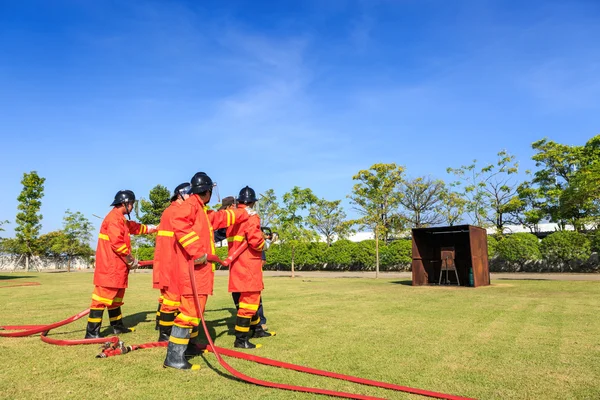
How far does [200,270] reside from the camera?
5031mm

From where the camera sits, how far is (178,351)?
466 cm

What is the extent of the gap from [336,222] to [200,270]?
46.2m

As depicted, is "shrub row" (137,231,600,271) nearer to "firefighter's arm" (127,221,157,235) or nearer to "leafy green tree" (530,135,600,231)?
"leafy green tree" (530,135,600,231)

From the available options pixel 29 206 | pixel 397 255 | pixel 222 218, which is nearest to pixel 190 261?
pixel 222 218

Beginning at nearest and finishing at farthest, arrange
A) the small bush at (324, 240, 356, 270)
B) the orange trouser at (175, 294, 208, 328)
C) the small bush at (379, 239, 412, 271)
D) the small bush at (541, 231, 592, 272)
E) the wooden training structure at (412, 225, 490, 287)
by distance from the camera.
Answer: the orange trouser at (175, 294, 208, 328), the wooden training structure at (412, 225, 490, 287), the small bush at (541, 231, 592, 272), the small bush at (379, 239, 412, 271), the small bush at (324, 240, 356, 270)

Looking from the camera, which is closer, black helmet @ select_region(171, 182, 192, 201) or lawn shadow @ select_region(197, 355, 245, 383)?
lawn shadow @ select_region(197, 355, 245, 383)

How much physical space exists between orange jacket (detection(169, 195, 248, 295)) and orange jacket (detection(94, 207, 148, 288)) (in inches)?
70.3

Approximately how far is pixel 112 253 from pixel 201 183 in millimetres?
2227

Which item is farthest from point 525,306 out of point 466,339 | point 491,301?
point 466,339

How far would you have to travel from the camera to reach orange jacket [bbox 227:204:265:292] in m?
5.79

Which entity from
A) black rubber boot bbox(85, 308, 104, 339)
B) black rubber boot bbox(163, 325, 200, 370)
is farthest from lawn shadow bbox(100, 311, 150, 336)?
black rubber boot bbox(163, 325, 200, 370)

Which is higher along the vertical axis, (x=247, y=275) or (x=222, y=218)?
(x=222, y=218)

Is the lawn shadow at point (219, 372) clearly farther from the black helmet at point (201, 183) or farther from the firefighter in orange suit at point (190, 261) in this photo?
the black helmet at point (201, 183)

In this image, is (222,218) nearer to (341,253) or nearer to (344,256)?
(344,256)
